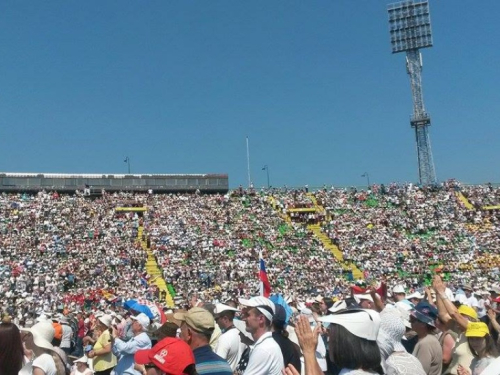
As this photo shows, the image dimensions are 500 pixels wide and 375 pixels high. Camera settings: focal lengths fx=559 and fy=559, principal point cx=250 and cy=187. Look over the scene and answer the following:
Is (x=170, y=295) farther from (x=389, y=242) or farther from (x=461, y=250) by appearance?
(x=461, y=250)

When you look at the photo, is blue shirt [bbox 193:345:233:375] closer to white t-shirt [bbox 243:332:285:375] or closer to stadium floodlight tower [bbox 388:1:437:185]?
white t-shirt [bbox 243:332:285:375]

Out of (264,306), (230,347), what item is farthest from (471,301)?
(264,306)

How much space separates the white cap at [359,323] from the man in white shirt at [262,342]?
4.69 feet

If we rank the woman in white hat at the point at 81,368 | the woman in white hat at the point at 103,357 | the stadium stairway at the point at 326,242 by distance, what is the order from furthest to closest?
1. the stadium stairway at the point at 326,242
2. the woman in white hat at the point at 103,357
3. the woman in white hat at the point at 81,368

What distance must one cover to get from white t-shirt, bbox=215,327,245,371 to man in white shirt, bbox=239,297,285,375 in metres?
0.85

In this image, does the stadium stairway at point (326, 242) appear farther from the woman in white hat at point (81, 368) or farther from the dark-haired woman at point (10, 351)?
the dark-haired woman at point (10, 351)

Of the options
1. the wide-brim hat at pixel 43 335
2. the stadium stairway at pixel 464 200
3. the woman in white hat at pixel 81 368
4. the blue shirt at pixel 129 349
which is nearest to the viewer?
the wide-brim hat at pixel 43 335

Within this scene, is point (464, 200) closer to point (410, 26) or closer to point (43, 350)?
point (410, 26)

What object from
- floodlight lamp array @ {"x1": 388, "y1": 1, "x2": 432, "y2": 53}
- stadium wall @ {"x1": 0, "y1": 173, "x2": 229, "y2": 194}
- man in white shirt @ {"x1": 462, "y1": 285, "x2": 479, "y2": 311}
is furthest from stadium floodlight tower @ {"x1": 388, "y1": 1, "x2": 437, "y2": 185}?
man in white shirt @ {"x1": 462, "y1": 285, "x2": 479, "y2": 311}

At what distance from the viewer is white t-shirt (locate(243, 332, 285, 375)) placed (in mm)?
4543

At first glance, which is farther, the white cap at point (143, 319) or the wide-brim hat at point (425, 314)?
the white cap at point (143, 319)

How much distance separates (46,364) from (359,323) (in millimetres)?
3219

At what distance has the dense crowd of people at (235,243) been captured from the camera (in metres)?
29.2

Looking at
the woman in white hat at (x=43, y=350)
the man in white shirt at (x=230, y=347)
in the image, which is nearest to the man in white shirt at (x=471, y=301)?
the man in white shirt at (x=230, y=347)
